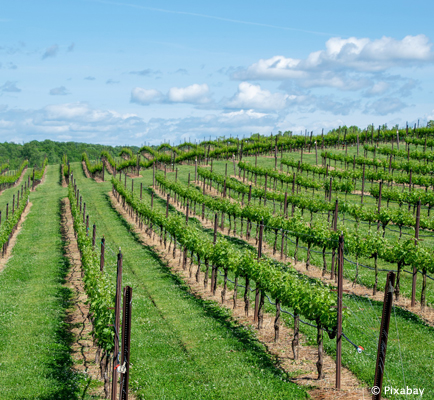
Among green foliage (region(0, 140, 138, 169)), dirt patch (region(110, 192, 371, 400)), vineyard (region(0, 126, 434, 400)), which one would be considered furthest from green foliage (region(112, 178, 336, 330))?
green foliage (region(0, 140, 138, 169))

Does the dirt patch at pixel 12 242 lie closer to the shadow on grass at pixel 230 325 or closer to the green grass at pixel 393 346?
the shadow on grass at pixel 230 325

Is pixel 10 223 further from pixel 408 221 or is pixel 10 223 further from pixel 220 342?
pixel 408 221

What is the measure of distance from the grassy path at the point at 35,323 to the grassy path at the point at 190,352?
231 cm

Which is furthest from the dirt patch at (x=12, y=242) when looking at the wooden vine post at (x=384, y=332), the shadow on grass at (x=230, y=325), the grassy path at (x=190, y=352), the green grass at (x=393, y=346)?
the wooden vine post at (x=384, y=332)

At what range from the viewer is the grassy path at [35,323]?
1295 centimetres

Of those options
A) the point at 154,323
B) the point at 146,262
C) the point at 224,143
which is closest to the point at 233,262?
the point at 154,323

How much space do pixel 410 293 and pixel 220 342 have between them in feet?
31.0

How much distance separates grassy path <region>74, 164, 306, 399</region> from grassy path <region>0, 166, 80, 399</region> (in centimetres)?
231

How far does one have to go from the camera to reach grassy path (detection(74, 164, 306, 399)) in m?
12.3

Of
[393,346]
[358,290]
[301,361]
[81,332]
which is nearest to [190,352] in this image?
[301,361]

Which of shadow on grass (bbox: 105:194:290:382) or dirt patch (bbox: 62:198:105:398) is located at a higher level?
shadow on grass (bbox: 105:194:290:382)

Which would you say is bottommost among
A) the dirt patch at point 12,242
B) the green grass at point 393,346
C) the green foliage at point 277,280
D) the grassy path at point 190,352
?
A: the dirt patch at point 12,242

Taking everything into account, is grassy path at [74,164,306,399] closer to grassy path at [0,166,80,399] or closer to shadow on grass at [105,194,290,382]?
shadow on grass at [105,194,290,382]

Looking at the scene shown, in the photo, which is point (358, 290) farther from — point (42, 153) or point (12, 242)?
point (42, 153)
